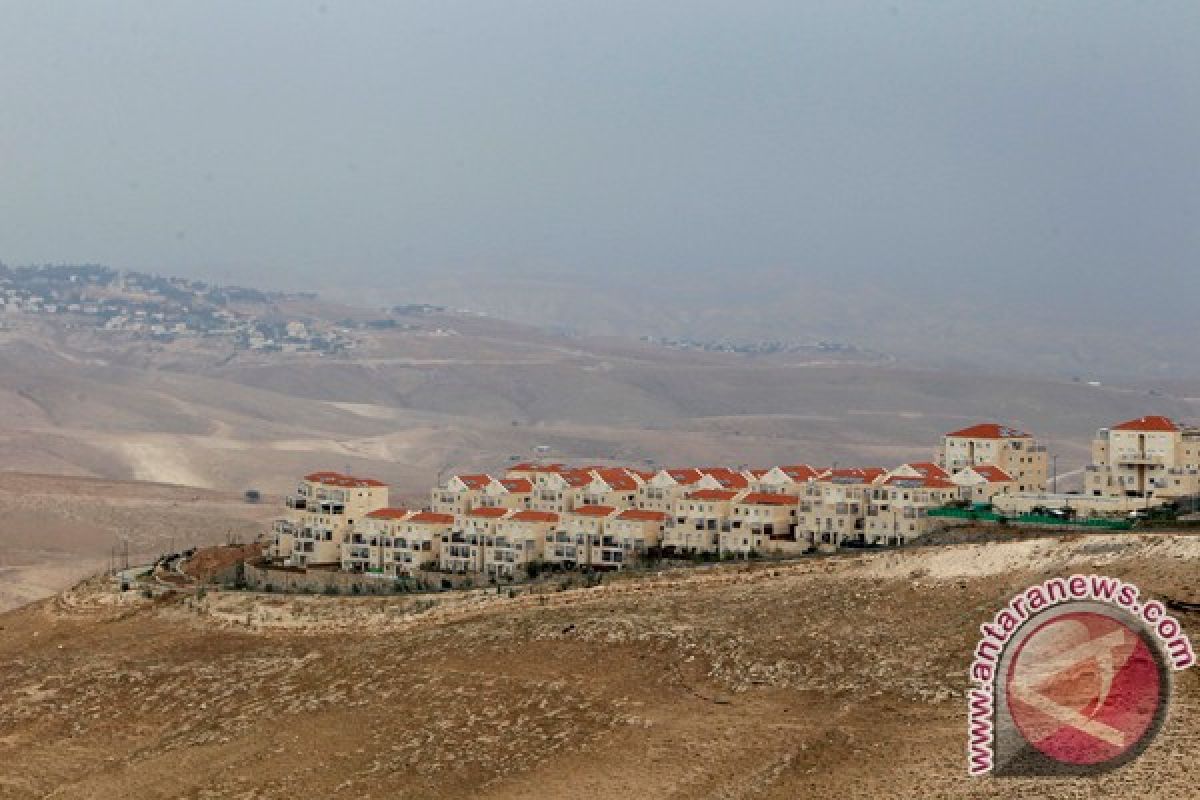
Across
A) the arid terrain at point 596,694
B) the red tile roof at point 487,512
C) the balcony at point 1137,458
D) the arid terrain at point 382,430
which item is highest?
the arid terrain at point 382,430

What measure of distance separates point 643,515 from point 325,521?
10.4 meters

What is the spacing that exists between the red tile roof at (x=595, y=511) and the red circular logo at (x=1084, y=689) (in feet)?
81.3

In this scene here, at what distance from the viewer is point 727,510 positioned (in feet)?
161

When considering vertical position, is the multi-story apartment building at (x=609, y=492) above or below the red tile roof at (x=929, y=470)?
below

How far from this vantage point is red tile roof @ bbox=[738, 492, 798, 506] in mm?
49188

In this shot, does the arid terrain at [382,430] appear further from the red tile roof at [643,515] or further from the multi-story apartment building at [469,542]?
the red tile roof at [643,515]

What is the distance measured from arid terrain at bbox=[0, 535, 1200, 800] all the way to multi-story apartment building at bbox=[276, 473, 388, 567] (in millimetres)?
11333

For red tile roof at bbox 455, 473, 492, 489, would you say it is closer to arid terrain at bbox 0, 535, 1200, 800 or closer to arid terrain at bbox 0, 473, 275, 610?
arid terrain at bbox 0, 535, 1200, 800

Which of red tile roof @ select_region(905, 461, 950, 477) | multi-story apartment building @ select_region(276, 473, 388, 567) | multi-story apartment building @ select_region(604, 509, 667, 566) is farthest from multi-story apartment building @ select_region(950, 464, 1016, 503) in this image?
multi-story apartment building @ select_region(276, 473, 388, 567)

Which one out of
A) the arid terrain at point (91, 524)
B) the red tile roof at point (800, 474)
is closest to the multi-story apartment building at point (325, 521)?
the red tile roof at point (800, 474)

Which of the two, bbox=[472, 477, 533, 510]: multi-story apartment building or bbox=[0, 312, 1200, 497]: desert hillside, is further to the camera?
bbox=[0, 312, 1200, 497]: desert hillside

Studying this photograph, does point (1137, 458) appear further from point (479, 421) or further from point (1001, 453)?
point (479, 421)

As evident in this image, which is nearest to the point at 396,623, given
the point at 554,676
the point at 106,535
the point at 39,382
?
the point at 554,676

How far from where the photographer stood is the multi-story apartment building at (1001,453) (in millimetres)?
52344
